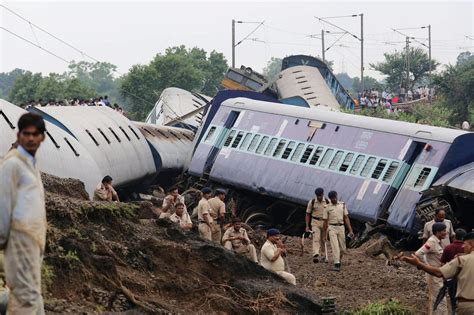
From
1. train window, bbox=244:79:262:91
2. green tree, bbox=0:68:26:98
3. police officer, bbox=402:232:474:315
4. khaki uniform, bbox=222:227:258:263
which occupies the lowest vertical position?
green tree, bbox=0:68:26:98

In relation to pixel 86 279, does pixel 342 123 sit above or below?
above

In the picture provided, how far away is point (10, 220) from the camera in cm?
755

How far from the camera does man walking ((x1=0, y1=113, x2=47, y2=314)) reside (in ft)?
24.6

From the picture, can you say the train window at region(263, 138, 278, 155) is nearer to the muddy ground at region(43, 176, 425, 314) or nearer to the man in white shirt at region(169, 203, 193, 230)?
the man in white shirt at region(169, 203, 193, 230)

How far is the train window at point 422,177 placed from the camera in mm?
25203


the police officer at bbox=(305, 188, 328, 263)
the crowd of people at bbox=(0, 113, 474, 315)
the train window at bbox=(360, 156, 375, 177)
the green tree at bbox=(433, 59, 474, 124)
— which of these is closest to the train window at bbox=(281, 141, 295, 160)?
the train window at bbox=(360, 156, 375, 177)

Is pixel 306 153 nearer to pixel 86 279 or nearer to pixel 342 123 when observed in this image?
pixel 342 123

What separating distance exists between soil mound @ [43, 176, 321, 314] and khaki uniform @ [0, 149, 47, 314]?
3272 mm

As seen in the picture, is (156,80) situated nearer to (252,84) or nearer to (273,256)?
(252,84)

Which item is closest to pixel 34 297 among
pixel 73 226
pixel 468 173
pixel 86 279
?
pixel 86 279

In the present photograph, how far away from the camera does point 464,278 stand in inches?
467

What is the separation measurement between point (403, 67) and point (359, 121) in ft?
216

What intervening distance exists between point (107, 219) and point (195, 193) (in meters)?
15.6

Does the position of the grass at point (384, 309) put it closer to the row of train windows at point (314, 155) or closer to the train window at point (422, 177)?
the train window at point (422, 177)
